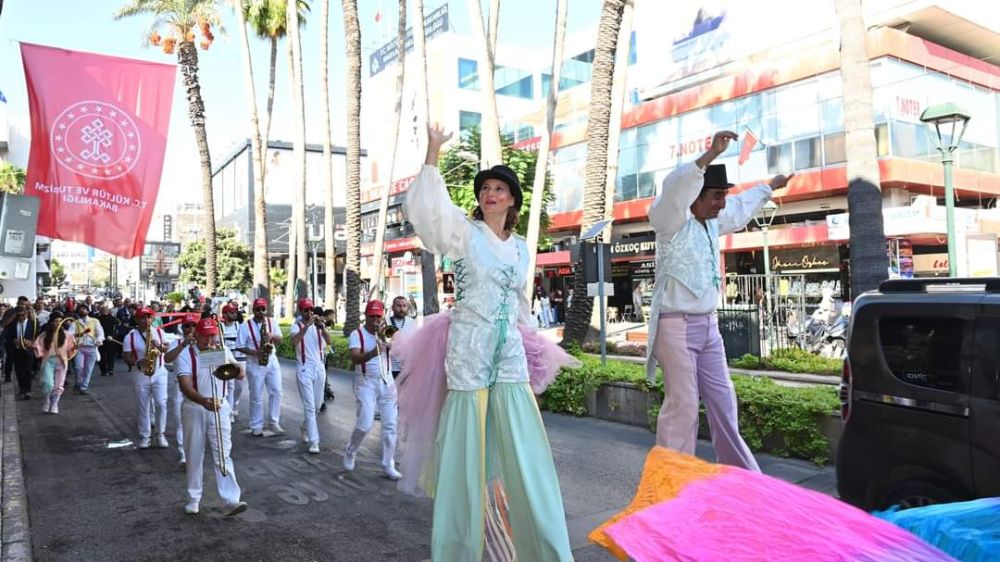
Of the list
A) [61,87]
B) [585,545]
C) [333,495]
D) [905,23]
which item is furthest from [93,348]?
[905,23]

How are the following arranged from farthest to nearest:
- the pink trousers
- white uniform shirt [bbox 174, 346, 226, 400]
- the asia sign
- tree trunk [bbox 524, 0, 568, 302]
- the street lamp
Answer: the asia sign
tree trunk [bbox 524, 0, 568, 302]
the street lamp
white uniform shirt [bbox 174, 346, 226, 400]
the pink trousers

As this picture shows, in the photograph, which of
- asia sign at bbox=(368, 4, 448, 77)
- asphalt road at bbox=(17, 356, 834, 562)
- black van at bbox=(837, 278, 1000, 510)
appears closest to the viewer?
black van at bbox=(837, 278, 1000, 510)

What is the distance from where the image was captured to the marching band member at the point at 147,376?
357 inches

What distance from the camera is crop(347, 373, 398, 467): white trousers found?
23.2 feet

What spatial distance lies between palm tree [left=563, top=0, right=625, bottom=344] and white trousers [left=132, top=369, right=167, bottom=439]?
24.2 ft

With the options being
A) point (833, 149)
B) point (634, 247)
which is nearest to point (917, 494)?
point (833, 149)

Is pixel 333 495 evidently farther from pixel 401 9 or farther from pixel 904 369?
pixel 401 9

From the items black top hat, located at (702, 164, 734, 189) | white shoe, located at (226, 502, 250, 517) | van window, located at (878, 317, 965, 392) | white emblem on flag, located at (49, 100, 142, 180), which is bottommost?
white shoe, located at (226, 502, 250, 517)

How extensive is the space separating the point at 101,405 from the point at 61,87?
316 inches

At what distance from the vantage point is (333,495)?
6258mm

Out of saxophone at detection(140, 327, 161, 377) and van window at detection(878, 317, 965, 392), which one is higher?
van window at detection(878, 317, 965, 392)

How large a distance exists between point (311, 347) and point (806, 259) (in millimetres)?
21011

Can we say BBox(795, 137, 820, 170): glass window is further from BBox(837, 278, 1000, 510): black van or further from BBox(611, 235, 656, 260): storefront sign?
BBox(837, 278, 1000, 510): black van

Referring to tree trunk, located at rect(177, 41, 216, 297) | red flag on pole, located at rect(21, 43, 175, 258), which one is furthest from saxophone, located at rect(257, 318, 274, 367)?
tree trunk, located at rect(177, 41, 216, 297)
